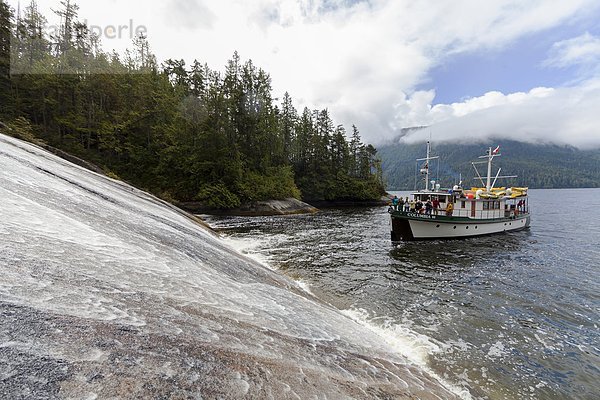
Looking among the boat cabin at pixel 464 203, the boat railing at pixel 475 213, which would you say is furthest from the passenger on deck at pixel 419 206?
the boat railing at pixel 475 213

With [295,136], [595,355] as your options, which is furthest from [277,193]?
[595,355]

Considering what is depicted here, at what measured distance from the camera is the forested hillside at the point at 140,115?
138 ft

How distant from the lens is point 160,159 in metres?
46.7

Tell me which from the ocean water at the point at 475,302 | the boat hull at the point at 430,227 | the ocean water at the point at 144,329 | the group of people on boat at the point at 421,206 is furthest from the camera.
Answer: the group of people on boat at the point at 421,206

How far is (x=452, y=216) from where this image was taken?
2470 cm

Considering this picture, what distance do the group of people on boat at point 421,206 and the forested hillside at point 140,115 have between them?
25.7m

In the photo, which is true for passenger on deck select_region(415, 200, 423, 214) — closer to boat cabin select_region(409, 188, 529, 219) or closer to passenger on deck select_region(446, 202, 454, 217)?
boat cabin select_region(409, 188, 529, 219)

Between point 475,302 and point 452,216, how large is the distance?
14.8 m

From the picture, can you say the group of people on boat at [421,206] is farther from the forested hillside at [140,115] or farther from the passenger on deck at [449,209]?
the forested hillside at [140,115]

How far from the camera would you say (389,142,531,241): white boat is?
952 inches

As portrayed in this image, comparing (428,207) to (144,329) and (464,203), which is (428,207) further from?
(144,329)

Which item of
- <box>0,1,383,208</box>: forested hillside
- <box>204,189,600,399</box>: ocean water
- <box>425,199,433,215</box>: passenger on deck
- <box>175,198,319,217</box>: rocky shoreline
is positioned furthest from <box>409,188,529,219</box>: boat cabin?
<box>0,1,383,208</box>: forested hillside

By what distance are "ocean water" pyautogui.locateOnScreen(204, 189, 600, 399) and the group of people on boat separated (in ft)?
11.4

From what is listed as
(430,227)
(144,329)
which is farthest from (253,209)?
(144,329)
